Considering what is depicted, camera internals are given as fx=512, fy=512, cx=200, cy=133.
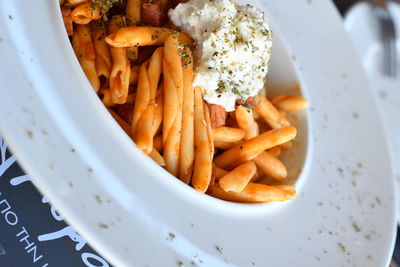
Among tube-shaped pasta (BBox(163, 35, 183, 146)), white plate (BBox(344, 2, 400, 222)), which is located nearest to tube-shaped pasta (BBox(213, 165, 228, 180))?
tube-shaped pasta (BBox(163, 35, 183, 146))

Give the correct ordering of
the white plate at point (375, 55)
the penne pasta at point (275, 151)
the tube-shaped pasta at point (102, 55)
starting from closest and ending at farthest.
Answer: the tube-shaped pasta at point (102, 55) < the penne pasta at point (275, 151) < the white plate at point (375, 55)

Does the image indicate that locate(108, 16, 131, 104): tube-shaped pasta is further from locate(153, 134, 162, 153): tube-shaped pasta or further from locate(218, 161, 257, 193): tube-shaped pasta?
locate(218, 161, 257, 193): tube-shaped pasta

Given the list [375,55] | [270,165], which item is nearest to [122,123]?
[270,165]

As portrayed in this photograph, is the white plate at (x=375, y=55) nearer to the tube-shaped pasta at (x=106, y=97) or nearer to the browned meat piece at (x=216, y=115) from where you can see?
the browned meat piece at (x=216, y=115)

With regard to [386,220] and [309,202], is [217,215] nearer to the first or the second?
[309,202]

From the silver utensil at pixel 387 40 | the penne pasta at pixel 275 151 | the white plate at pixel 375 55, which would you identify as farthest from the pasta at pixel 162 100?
the silver utensil at pixel 387 40

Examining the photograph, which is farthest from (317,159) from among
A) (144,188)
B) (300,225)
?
(144,188)
